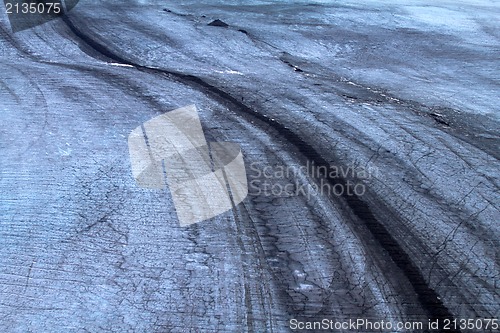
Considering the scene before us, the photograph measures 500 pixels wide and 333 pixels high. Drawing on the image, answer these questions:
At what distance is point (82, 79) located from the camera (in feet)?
15.3

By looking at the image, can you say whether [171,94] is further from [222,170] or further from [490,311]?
[490,311]

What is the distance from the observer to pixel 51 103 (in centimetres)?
416

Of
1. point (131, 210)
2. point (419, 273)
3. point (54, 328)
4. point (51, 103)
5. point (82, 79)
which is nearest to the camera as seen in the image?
point (54, 328)

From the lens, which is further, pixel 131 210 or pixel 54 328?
pixel 131 210

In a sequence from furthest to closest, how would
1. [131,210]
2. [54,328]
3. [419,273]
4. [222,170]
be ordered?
[222,170] → [131,210] → [419,273] → [54,328]

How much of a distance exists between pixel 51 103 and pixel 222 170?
1.48 m

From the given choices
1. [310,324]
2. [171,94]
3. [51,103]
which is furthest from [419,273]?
[51,103]

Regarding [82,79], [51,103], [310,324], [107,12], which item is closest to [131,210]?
[310,324]

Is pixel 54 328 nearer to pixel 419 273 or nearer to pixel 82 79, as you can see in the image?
pixel 419 273

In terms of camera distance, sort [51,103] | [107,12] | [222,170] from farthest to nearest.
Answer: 1. [107,12]
2. [51,103]
3. [222,170]

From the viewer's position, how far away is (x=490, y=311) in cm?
234

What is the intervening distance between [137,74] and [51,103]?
0.86 meters

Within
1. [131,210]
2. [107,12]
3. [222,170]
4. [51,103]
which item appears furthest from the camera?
[107,12]

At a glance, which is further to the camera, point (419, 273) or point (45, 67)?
point (45, 67)
